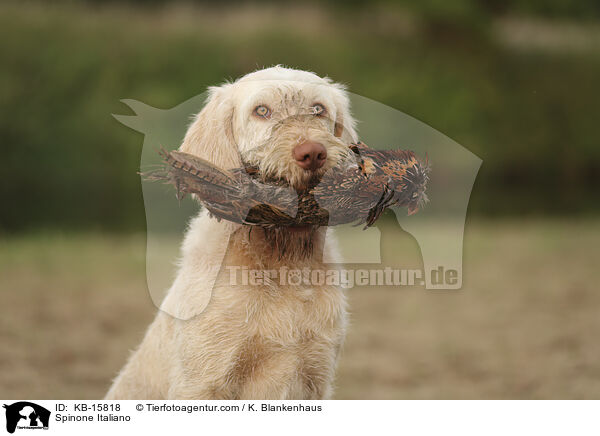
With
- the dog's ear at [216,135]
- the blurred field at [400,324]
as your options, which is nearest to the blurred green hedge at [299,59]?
the blurred field at [400,324]

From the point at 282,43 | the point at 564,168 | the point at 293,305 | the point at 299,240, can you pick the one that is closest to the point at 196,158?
the point at 299,240

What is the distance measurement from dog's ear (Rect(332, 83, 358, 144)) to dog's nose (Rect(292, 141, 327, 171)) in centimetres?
29

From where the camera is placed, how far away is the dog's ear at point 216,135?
2.09 metres

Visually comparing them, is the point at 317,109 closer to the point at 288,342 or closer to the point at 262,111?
the point at 262,111

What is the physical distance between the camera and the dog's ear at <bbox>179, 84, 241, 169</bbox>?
6.86 feet

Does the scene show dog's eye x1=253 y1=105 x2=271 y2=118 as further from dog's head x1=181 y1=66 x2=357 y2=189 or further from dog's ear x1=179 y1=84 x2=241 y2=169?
dog's ear x1=179 y1=84 x2=241 y2=169

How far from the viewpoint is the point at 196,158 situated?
1935 mm

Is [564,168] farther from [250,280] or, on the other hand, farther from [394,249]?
[250,280]

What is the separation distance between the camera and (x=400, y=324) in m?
4.73

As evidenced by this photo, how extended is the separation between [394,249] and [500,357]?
1281 mm

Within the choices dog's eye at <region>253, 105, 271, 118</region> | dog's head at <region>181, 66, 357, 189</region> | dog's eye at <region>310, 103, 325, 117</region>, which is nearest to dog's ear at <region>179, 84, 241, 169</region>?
dog's head at <region>181, 66, 357, 189</region>

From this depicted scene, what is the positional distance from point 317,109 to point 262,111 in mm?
167

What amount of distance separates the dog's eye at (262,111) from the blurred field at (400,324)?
5.93 ft

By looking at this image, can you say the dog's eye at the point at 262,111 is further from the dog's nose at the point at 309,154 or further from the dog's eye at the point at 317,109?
the dog's nose at the point at 309,154
